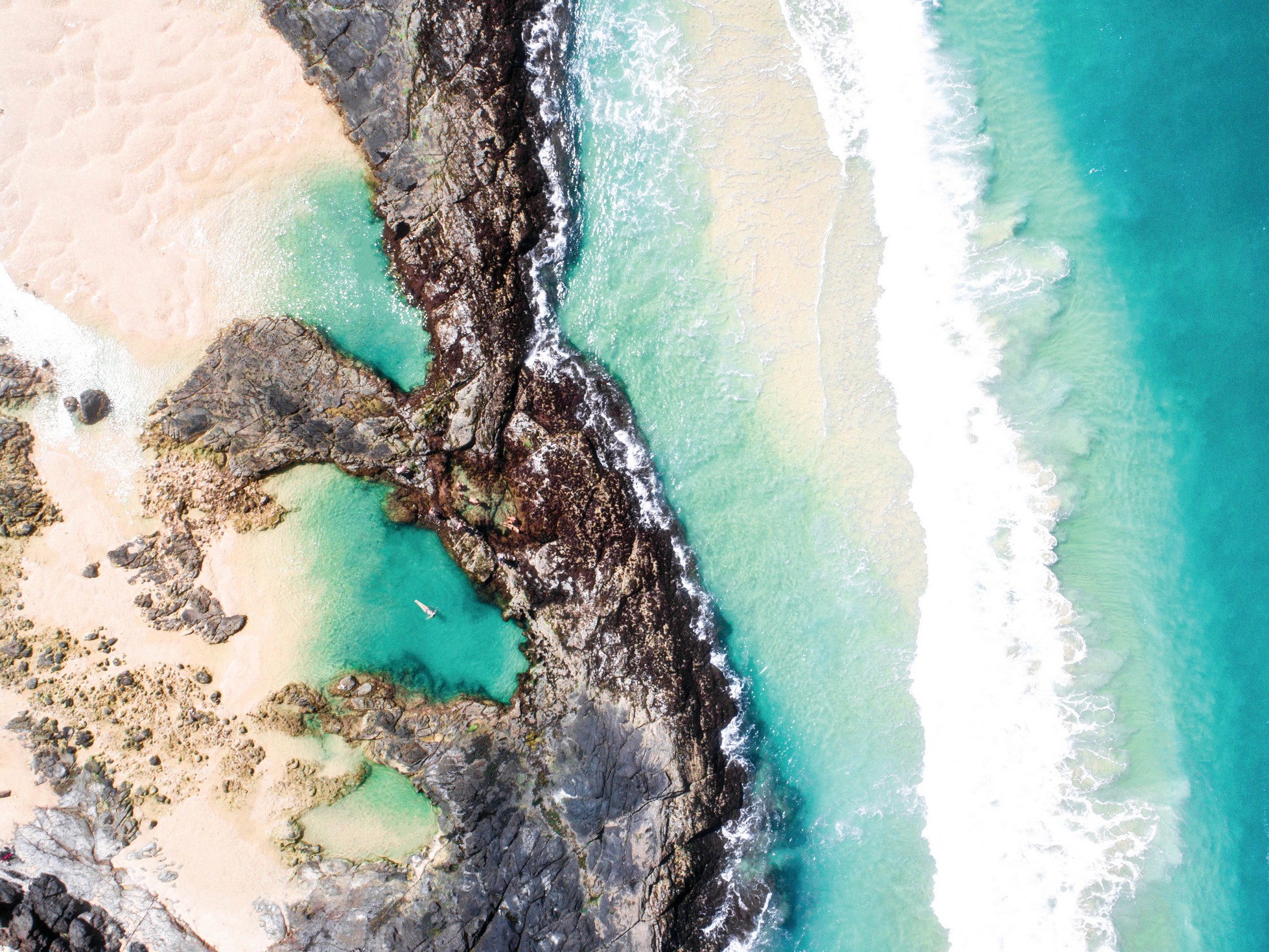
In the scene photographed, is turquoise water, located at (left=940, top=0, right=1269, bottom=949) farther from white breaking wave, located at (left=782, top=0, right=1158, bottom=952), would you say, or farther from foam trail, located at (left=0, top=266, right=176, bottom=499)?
foam trail, located at (left=0, top=266, right=176, bottom=499)

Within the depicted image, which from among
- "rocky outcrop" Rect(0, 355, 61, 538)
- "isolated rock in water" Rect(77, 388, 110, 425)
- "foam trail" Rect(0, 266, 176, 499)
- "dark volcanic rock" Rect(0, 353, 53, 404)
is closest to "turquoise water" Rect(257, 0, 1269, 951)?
"foam trail" Rect(0, 266, 176, 499)

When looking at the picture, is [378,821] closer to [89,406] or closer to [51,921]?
[51,921]

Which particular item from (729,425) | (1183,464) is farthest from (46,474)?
(1183,464)

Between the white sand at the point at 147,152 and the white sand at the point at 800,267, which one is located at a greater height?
the white sand at the point at 147,152

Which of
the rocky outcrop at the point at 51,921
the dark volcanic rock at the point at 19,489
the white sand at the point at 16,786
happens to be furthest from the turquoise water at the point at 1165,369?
the white sand at the point at 16,786

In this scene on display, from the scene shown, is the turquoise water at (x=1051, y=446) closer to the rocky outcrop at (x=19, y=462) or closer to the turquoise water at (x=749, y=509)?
the turquoise water at (x=749, y=509)

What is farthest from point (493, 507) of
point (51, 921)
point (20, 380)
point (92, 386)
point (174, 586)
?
point (51, 921)

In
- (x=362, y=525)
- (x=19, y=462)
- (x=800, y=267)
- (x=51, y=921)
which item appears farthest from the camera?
(x=800, y=267)
